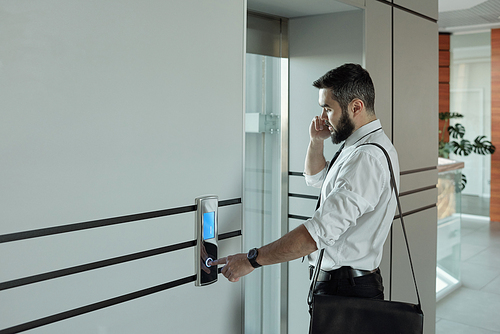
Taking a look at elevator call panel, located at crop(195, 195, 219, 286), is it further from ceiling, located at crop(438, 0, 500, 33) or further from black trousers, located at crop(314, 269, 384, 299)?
ceiling, located at crop(438, 0, 500, 33)

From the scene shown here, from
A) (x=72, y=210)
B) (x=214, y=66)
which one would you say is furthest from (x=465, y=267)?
(x=72, y=210)

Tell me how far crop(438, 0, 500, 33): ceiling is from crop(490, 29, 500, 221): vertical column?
1.16 ft

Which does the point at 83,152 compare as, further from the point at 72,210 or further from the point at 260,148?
the point at 260,148

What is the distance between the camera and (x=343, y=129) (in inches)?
74.5

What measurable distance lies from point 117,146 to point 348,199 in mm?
790

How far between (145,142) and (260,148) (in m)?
1.10

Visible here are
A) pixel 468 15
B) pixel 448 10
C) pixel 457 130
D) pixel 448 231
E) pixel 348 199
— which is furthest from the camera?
pixel 457 130

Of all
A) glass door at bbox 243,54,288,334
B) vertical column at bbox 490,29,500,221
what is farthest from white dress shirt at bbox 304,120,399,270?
vertical column at bbox 490,29,500,221

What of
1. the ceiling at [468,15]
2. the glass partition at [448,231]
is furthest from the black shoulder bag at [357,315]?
the ceiling at [468,15]

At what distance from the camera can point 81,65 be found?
128 centimetres

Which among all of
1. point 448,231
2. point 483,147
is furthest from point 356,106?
point 483,147

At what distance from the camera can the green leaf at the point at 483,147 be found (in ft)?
25.5

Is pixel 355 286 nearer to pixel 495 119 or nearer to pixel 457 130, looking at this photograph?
pixel 495 119

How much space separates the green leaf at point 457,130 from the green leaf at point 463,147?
0.61 ft
